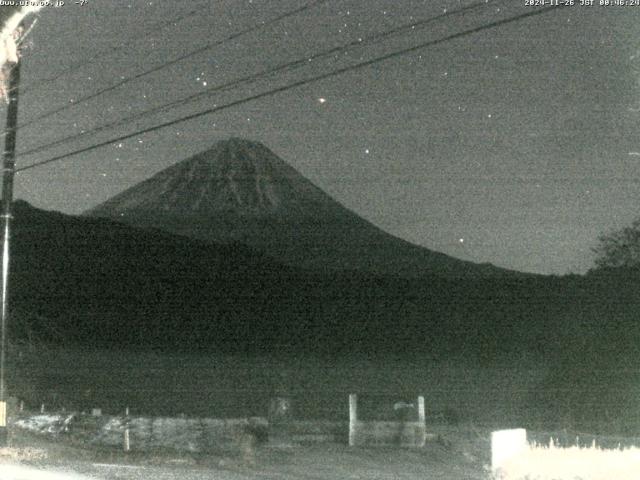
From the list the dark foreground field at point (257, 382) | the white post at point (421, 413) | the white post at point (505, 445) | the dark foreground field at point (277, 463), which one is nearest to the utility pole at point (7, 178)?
the dark foreground field at point (277, 463)

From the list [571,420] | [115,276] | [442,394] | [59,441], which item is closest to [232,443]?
[59,441]

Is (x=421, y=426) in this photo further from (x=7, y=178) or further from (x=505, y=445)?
(x=7, y=178)

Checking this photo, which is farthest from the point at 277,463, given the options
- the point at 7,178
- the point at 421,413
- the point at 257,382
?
the point at 257,382

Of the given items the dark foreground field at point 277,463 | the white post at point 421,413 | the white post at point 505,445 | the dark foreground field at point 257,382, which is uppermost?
the dark foreground field at point 257,382

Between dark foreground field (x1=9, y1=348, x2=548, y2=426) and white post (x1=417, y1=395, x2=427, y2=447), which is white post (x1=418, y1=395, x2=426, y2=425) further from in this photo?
dark foreground field (x1=9, y1=348, x2=548, y2=426)

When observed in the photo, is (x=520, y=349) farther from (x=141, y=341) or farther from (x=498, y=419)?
(x=141, y=341)

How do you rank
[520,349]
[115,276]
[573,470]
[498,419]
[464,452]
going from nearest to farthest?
[573,470] < [464,452] < [498,419] < [520,349] < [115,276]

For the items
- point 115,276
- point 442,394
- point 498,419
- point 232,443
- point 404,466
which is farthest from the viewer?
point 115,276

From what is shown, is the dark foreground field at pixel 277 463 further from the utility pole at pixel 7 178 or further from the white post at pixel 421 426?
the utility pole at pixel 7 178
